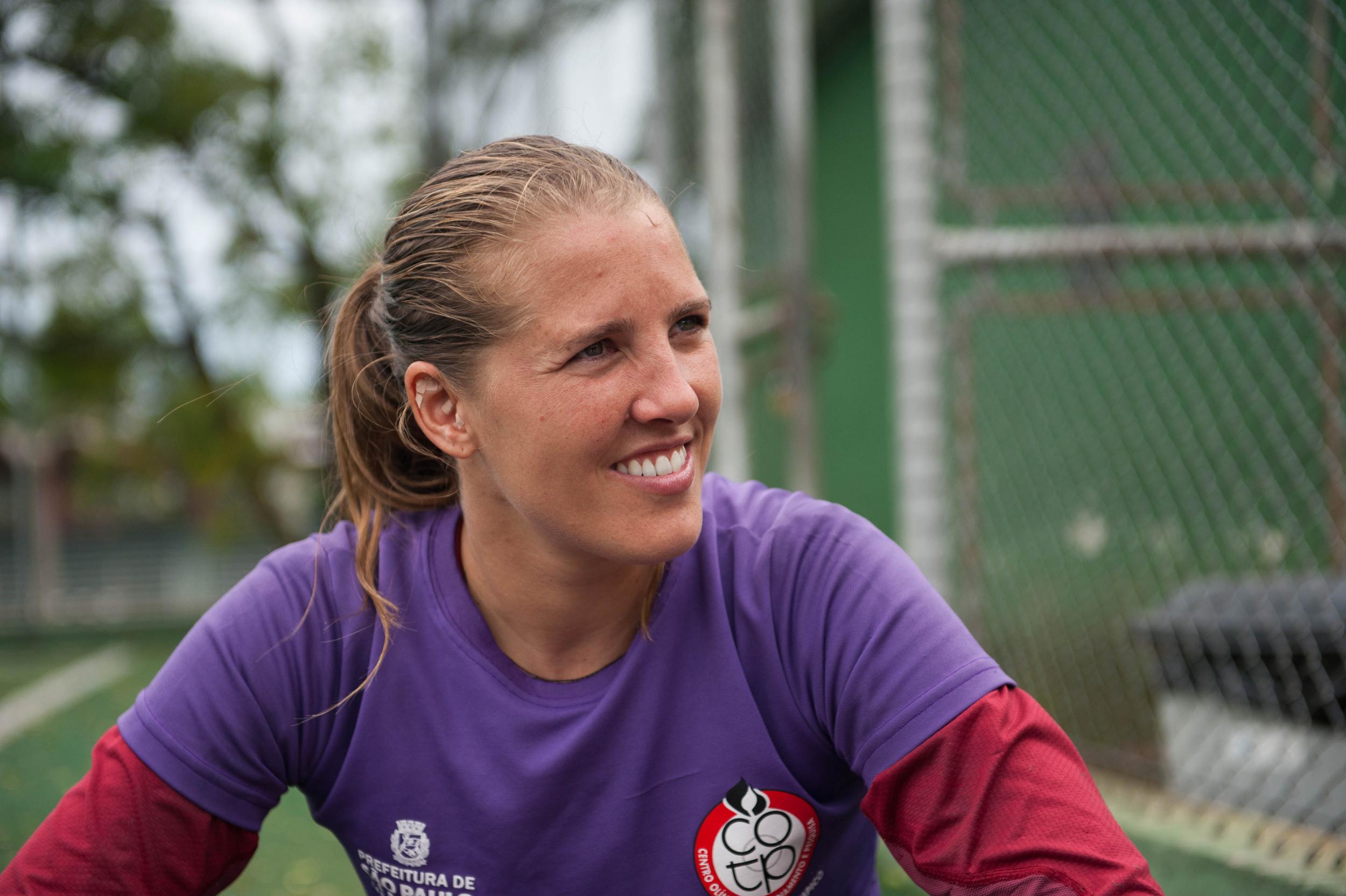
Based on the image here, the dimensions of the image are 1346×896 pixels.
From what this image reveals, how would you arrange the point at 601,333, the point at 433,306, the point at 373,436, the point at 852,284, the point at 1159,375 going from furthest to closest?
the point at 852,284
the point at 1159,375
the point at 373,436
the point at 433,306
the point at 601,333

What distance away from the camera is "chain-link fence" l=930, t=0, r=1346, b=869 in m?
2.71

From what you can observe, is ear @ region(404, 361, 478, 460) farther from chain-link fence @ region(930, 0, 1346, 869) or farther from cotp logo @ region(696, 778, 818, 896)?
chain-link fence @ region(930, 0, 1346, 869)

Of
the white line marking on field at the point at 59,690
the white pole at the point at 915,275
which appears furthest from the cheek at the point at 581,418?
the white line marking on field at the point at 59,690

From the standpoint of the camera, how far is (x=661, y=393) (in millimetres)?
1322

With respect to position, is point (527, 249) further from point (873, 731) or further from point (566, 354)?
point (873, 731)

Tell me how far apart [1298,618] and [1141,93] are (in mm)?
3890

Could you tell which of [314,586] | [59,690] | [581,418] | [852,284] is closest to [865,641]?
[581,418]

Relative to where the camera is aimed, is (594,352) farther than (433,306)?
No

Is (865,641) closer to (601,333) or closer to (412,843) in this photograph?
(601,333)

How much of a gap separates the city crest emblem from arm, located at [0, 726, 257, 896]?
0.24m

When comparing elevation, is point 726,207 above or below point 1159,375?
above

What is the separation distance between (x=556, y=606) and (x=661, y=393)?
365mm

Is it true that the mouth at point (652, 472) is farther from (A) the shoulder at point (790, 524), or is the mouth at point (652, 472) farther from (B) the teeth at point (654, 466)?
(A) the shoulder at point (790, 524)

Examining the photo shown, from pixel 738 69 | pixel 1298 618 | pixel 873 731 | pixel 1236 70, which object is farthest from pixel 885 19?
pixel 1236 70
